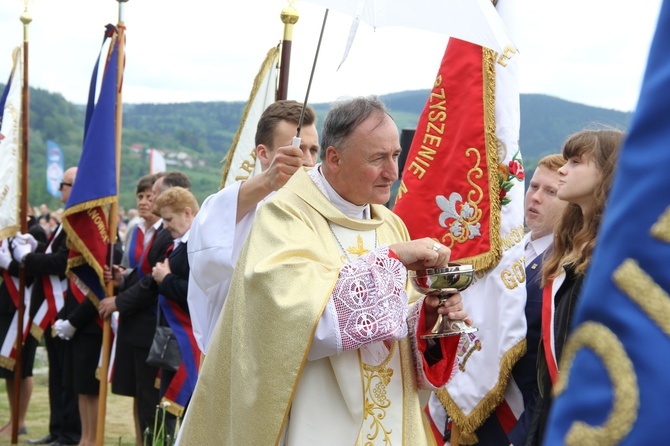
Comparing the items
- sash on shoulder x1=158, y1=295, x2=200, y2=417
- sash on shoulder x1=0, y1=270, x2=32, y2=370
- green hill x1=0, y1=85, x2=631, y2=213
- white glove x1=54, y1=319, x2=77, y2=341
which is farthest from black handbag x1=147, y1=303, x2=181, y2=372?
green hill x1=0, y1=85, x2=631, y2=213

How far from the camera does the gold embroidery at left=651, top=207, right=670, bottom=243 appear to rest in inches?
32.7

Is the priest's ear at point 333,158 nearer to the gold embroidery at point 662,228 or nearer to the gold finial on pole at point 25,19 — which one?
the gold embroidery at point 662,228

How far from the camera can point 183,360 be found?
21.1 ft

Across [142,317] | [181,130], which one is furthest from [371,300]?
[181,130]

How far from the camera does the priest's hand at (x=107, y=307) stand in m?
7.24

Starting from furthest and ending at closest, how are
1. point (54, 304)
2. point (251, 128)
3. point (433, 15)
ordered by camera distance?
point (54, 304)
point (251, 128)
point (433, 15)

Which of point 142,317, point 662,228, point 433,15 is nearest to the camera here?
point 662,228

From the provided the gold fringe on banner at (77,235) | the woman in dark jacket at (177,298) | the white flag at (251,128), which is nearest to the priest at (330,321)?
the white flag at (251,128)

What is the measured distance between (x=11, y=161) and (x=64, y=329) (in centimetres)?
201

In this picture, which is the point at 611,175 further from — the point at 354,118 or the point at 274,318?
the point at 274,318

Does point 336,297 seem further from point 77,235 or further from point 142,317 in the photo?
point 77,235

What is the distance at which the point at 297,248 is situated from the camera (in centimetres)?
307

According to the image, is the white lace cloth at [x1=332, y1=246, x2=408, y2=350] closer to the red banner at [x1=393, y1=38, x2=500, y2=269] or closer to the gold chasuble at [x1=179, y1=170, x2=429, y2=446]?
the gold chasuble at [x1=179, y1=170, x2=429, y2=446]

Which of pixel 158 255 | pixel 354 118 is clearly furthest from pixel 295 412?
pixel 158 255
